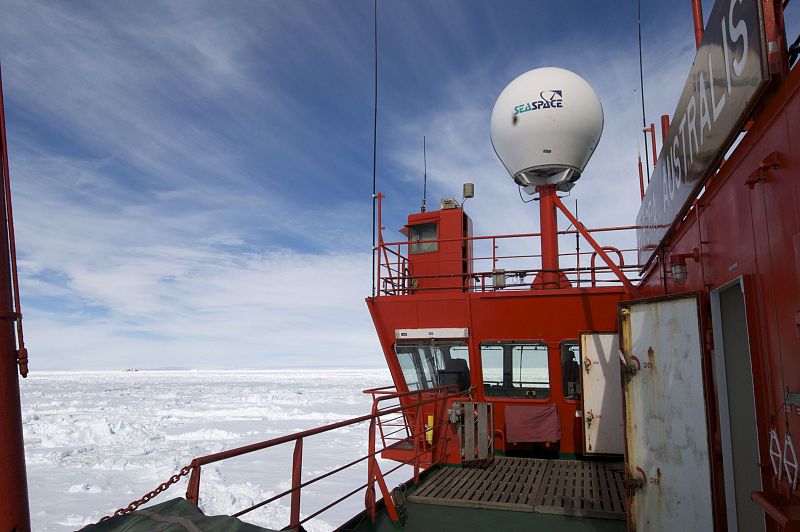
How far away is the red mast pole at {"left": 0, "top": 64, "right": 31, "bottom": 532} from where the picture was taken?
3.53 m

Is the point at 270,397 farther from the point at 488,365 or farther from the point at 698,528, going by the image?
the point at 698,528

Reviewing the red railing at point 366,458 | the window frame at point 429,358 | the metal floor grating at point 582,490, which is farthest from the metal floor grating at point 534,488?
the window frame at point 429,358

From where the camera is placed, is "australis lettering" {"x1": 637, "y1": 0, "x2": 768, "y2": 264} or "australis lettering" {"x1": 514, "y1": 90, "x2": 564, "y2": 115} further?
"australis lettering" {"x1": 514, "y1": 90, "x2": 564, "y2": 115}

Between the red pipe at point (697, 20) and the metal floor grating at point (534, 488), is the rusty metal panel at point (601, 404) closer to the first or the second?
the metal floor grating at point (534, 488)

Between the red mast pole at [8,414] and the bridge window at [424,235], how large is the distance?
10461 mm

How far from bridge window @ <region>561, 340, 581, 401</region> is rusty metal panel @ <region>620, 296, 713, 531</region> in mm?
4648

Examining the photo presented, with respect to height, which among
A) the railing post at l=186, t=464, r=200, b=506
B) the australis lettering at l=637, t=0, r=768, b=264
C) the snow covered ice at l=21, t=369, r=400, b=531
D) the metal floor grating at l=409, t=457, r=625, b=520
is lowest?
the snow covered ice at l=21, t=369, r=400, b=531

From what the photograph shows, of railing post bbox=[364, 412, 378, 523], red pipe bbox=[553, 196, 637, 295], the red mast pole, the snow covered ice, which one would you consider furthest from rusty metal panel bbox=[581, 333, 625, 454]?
the snow covered ice

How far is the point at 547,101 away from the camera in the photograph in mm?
11289

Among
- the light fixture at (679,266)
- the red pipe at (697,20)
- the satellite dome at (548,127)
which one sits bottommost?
the light fixture at (679,266)

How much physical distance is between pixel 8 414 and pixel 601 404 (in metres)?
8.69

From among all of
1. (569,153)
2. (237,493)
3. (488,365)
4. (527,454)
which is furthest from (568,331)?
(237,493)

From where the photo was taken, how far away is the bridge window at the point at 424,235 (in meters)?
13.6

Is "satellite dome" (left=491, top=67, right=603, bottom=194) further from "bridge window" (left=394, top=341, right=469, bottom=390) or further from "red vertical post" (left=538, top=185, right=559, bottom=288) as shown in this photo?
"bridge window" (left=394, top=341, right=469, bottom=390)
